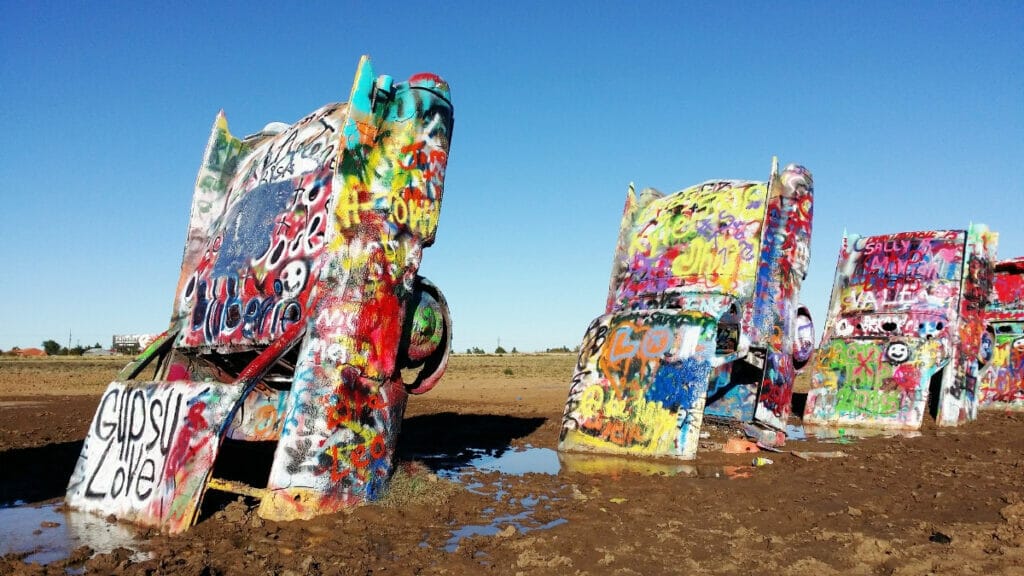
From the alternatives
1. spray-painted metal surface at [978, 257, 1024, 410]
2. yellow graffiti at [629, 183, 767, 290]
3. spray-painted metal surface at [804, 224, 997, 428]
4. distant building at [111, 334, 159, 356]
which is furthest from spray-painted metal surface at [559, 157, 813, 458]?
distant building at [111, 334, 159, 356]

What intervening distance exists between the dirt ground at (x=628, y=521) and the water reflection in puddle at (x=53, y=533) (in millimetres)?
155

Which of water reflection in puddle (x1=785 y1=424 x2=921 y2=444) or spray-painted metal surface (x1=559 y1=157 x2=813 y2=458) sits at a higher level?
spray-painted metal surface (x1=559 y1=157 x2=813 y2=458)

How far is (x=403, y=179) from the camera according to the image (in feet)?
21.8

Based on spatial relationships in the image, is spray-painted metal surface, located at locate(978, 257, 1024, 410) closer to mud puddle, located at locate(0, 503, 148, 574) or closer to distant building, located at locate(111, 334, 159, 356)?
mud puddle, located at locate(0, 503, 148, 574)

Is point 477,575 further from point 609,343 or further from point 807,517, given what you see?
point 609,343

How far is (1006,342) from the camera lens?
18.9 m

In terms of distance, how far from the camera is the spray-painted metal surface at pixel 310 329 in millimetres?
5680

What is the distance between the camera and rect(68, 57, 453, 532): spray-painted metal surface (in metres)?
5.68

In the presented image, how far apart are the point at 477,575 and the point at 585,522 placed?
1601mm

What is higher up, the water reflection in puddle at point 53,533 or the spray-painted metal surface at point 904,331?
the spray-painted metal surface at point 904,331

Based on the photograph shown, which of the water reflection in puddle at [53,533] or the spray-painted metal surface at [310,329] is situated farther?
the spray-painted metal surface at [310,329]

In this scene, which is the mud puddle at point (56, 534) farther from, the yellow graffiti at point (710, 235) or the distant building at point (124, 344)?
the distant building at point (124, 344)

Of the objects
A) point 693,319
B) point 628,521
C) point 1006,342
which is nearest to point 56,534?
point 628,521

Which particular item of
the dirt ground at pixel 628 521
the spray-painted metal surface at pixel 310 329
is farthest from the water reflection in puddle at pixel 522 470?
the spray-painted metal surface at pixel 310 329
